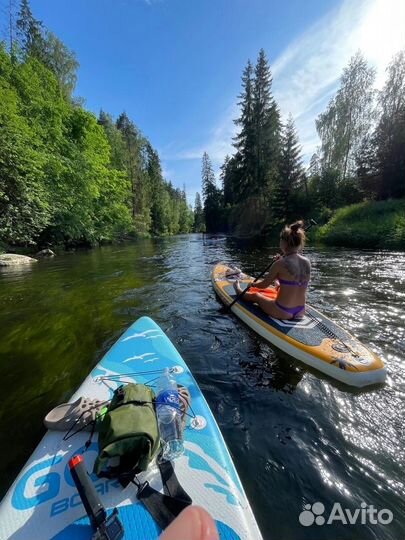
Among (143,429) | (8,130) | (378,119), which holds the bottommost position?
(143,429)

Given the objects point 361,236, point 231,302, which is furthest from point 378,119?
point 231,302

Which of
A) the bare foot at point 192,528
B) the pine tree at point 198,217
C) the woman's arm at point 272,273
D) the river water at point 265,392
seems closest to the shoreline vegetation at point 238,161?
the river water at point 265,392

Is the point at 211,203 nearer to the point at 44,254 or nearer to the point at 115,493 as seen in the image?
the point at 44,254

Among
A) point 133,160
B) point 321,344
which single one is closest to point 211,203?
point 133,160

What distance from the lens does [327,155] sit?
89.0ft

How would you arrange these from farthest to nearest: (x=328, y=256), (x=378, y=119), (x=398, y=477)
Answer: (x=378, y=119)
(x=328, y=256)
(x=398, y=477)

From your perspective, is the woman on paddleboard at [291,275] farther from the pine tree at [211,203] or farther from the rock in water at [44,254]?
the pine tree at [211,203]

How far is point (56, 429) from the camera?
2.16m

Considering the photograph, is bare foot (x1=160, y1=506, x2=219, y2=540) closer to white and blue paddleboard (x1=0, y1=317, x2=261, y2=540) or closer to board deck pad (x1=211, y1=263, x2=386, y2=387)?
white and blue paddleboard (x1=0, y1=317, x2=261, y2=540)

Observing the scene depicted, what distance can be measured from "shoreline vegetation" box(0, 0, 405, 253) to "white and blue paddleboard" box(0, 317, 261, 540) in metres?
12.1

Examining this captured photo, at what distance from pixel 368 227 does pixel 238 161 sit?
17.1 m

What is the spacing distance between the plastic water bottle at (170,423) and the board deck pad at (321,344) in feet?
6.57

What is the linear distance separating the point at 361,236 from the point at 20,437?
16585mm

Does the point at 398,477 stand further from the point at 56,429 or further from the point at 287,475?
the point at 56,429
